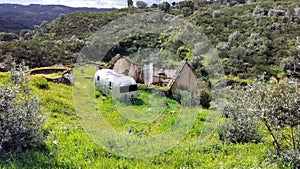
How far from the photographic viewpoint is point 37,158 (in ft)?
20.9

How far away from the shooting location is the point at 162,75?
19.4 meters

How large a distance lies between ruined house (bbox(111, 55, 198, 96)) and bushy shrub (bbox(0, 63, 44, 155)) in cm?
1122

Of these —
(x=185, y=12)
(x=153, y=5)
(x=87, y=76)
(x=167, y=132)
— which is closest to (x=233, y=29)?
(x=185, y=12)

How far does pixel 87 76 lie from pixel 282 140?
1553 centimetres

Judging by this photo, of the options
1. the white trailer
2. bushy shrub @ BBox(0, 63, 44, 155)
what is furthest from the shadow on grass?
the white trailer

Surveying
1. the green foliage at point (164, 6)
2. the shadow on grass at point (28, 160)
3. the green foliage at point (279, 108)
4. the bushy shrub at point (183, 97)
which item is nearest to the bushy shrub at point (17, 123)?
the shadow on grass at point (28, 160)

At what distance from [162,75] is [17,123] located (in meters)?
13.4

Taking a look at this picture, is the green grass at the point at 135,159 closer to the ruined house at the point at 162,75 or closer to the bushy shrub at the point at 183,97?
the bushy shrub at the point at 183,97

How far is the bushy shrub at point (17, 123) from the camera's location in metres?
6.47

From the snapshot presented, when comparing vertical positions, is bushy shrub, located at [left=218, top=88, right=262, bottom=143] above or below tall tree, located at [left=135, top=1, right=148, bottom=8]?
below

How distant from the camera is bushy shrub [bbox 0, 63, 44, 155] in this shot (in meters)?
6.47

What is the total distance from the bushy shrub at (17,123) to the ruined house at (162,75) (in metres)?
11.2

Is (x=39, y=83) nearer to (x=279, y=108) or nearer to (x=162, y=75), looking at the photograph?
(x=162, y=75)

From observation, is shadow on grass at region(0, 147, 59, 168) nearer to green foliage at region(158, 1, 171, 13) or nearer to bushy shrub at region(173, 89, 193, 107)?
bushy shrub at region(173, 89, 193, 107)
